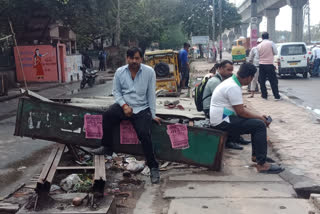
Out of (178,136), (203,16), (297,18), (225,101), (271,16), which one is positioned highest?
(203,16)

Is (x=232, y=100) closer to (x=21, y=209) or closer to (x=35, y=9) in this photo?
(x=21, y=209)

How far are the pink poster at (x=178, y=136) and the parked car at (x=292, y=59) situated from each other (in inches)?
595

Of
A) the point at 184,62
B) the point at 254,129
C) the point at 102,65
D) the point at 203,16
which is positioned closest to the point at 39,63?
the point at 184,62

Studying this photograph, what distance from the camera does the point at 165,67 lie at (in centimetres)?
1331

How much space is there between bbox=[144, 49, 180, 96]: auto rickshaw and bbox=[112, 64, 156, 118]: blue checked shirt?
8.36 m

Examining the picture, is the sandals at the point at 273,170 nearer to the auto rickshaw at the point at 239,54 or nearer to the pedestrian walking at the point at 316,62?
the pedestrian walking at the point at 316,62

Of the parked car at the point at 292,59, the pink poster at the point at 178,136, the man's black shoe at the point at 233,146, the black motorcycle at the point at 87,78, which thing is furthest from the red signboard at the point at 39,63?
the pink poster at the point at 178,136

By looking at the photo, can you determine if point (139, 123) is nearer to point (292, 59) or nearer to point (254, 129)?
point (254, 129)

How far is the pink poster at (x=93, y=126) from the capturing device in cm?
497

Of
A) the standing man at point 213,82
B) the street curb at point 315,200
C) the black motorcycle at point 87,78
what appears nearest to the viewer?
the street curb at point 315,200

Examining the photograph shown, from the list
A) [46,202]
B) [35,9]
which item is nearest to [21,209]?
[46,202]

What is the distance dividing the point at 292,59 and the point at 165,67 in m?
8.24

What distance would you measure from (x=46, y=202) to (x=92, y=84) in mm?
15730

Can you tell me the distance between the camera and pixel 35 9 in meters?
19.2
